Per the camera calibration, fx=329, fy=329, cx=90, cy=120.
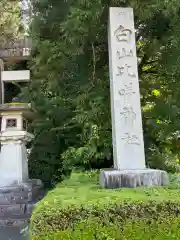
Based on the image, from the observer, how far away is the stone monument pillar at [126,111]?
4.27 metres

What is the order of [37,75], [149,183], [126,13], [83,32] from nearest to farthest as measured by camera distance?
[149,183]
[126,13]
[83,32]
[37,75]

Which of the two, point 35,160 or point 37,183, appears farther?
point 35,160

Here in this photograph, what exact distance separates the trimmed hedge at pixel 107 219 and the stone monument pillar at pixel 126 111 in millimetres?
1315

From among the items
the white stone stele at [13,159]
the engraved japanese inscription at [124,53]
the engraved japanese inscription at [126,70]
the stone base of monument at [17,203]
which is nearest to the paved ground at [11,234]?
the stone base of monument at [17,203]

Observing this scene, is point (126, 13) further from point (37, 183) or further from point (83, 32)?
point (37, 183)

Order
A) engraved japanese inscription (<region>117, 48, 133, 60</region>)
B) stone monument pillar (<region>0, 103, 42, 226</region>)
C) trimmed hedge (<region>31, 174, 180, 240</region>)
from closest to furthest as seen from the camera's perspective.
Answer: trimmed hedge (<region>31, 174, 180, 240</region>) → engraved japanese inscription (<region>117, 48, 133, 60</region>) → stone monument pillar (<region>0, 103, 42, 226</region>)

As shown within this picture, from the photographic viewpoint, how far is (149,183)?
4234 mm

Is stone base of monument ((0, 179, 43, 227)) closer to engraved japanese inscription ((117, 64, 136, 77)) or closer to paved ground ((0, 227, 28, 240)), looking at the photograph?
paved ground ((0, 227, 28, 240))

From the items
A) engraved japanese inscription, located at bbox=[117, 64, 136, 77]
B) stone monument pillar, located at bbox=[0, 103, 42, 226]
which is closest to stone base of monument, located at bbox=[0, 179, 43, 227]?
stone monument pillar, located at bbox=[0, 103, 42, 226]

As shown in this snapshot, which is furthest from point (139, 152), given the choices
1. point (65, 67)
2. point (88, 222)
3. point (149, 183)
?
point (65, 67)

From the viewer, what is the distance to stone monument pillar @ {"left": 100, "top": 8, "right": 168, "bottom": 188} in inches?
168

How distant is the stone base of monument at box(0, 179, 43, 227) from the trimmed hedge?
13.4 feet

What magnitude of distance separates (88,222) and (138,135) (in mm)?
2132

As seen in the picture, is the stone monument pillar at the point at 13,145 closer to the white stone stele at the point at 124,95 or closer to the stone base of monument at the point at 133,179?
the white stone stele at the point at 124,95
